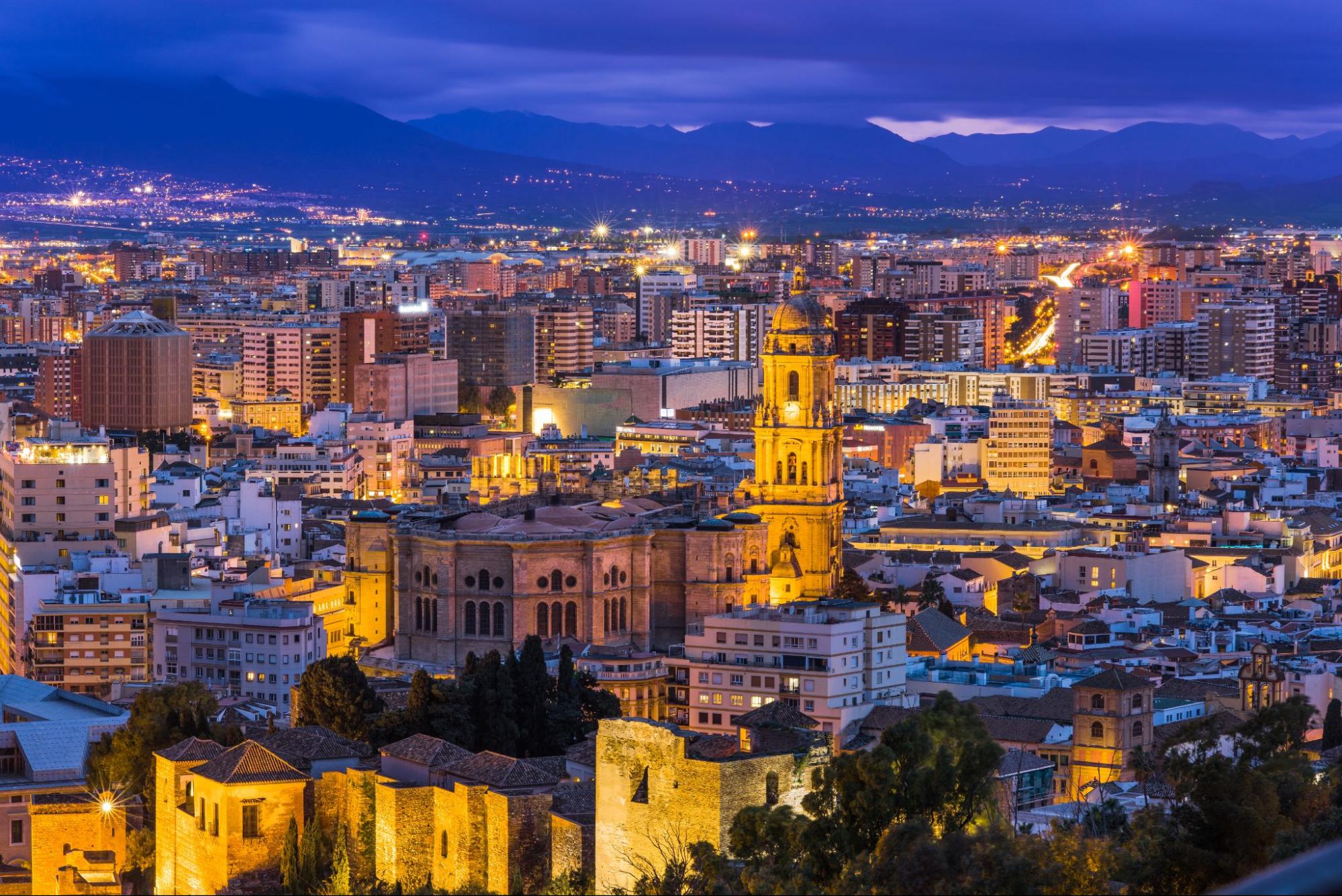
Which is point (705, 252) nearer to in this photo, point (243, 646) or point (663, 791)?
point (243, 646)

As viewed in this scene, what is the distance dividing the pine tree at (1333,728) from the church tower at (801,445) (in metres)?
15.5

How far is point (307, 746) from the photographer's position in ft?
108

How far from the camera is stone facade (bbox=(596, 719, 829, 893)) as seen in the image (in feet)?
92.1

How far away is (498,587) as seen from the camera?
46.7 m

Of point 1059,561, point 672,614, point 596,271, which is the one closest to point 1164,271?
point 596,271

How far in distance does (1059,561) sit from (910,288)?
9792 centimetres

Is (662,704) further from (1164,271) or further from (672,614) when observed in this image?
(1164,271)

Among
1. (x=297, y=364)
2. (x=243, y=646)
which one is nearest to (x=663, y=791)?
(x=243, y=646)

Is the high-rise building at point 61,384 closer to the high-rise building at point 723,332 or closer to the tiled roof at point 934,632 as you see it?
the high-rise building at point 723,332

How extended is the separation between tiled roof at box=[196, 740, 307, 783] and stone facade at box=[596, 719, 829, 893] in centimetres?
438

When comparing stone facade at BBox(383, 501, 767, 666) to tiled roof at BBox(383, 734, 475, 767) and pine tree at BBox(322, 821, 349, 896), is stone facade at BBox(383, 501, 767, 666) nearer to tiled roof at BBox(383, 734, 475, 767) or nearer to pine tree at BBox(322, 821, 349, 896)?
tiled roof at BBox(383, 734, 475, 767)

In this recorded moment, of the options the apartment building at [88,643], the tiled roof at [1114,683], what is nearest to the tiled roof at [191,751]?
the tiled roof at [1114,683]

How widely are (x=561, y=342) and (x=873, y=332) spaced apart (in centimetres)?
1346

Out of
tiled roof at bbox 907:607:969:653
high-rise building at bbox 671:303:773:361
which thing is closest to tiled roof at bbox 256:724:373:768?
tiled roof at bbox 907:607:969:653
